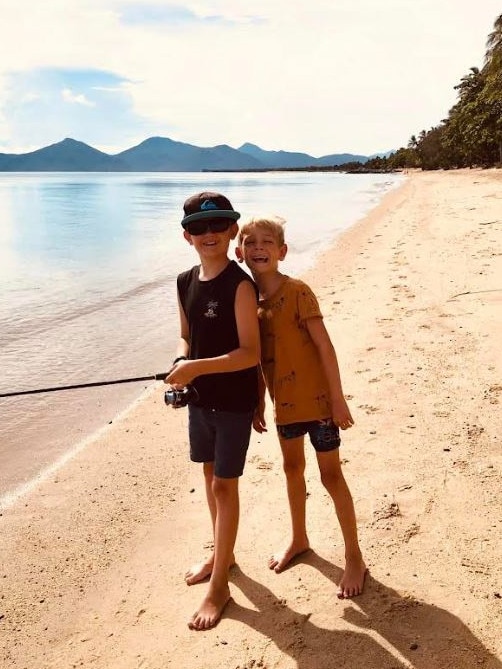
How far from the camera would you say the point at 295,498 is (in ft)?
10.3

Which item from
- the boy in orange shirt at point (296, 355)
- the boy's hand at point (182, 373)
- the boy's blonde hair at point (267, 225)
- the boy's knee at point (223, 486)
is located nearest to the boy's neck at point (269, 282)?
the boy in orange shirt at point (296, 355)

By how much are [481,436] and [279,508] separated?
1602 millimetres

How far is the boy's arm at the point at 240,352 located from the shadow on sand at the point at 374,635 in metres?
1.21

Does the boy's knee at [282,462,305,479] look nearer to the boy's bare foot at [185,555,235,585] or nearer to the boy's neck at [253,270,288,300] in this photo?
the boy's bare foot at [185,555,235,585]

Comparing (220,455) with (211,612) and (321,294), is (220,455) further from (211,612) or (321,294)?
(321,294)

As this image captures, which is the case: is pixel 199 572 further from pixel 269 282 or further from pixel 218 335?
pixel 269 282

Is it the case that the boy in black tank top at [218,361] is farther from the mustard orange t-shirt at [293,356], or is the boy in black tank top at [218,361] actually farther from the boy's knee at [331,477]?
the boy's knee at [331,477]

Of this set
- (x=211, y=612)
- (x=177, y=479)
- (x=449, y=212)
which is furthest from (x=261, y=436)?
(x=449, y=212)

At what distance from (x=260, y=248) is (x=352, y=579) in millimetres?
1668

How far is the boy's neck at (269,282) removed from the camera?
9.06ft

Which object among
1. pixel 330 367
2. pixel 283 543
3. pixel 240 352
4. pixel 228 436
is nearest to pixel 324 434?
pixel 330 367

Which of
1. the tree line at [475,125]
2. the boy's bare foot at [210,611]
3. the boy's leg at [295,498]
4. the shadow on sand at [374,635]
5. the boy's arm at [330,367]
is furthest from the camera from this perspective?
the tree line at [475,125]

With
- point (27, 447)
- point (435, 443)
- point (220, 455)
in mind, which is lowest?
point (27, 447)

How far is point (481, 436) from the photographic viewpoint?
4.26m
